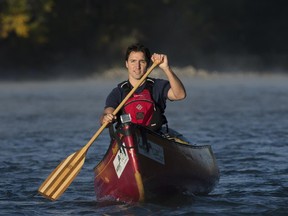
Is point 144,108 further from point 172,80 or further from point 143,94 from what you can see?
point 172,80

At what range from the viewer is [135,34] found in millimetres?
52188

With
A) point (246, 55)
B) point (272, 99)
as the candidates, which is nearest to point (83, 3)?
point (246, 55)

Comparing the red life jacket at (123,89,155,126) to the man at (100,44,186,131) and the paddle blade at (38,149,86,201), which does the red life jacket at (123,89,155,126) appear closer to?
the man at (100,44,186,131)

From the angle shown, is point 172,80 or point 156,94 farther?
point 156,94

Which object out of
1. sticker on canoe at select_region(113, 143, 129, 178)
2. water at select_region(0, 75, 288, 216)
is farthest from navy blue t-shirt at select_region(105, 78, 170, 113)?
water at select_region(0, 75, 288, 216)

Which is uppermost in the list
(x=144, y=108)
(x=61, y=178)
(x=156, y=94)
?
(x=156, y=94)

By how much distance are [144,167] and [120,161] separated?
10.1 inches

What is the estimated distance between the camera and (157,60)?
9.34 metres

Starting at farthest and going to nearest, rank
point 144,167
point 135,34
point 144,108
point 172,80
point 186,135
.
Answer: point 135,34 → point 186,135 → point 144,108 → point 172,80 → point 144,167

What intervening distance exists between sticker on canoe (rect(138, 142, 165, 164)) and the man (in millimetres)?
424

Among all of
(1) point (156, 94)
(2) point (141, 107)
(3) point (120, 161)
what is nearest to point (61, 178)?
(3) point (120, 161)

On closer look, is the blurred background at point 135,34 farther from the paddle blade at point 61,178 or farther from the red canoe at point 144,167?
the red canoe at point 144,167

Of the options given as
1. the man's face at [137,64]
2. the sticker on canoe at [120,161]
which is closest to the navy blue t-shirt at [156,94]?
the man's face at [137,64]

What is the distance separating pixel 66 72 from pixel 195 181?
37395 mm
